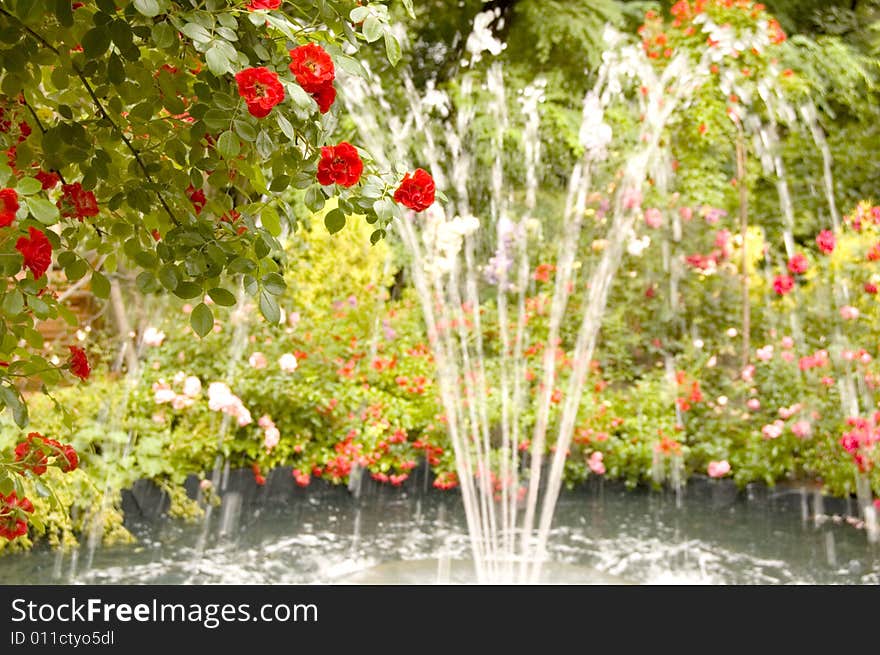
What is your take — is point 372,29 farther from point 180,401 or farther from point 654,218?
point 654,218

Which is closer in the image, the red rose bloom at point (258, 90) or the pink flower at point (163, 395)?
the red rose bloom at point (258, 90)

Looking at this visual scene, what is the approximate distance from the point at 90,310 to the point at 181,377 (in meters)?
1.94

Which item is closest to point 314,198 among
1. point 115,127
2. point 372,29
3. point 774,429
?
point 372,29

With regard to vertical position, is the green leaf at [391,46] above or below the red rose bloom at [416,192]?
above

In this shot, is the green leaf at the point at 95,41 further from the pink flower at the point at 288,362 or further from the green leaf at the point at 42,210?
the pink flower at the point at 288,362

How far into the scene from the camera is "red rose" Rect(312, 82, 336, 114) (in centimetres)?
128

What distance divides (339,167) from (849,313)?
177 inches

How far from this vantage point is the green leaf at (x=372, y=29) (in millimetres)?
1282

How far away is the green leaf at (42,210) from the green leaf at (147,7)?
0.29 m

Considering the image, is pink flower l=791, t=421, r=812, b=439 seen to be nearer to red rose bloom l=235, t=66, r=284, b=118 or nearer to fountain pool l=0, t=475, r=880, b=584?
fountain pool l=0, t=475, r=880, b=584

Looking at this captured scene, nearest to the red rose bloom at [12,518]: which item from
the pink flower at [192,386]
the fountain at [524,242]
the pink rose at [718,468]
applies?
the fountain at [524,242]

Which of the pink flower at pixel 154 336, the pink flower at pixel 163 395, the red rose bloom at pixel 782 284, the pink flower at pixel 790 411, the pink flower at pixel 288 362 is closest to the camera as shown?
the pink flower at pixel 163 395

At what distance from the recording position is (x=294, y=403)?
4.74m
